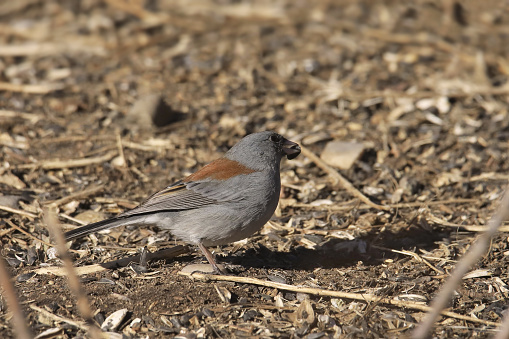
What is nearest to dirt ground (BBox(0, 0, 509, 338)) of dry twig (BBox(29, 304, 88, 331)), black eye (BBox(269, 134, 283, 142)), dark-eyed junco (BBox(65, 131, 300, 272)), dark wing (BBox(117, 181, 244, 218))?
dry twig (BBox(29, 304, 88, 331))

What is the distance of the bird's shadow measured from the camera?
4816 mm

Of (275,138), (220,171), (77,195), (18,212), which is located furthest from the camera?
(77,195)

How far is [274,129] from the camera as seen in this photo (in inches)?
278

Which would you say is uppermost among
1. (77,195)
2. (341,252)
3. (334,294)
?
(77,195)

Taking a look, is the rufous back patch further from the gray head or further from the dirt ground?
the dirt ground

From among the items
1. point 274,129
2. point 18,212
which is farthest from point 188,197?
point 274,129

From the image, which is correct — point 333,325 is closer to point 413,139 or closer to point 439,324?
point 439,324

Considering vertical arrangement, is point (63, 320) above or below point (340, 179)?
above

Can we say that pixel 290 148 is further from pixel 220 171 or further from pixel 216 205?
pixel 216 205

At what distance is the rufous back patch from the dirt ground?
70 cm

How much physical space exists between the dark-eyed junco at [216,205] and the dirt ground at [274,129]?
1.17ft

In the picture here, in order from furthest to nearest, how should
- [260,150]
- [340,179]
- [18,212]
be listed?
[340,179] → [18,212] → [260,150]

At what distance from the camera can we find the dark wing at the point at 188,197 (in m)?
4.59

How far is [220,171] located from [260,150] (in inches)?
16.4
